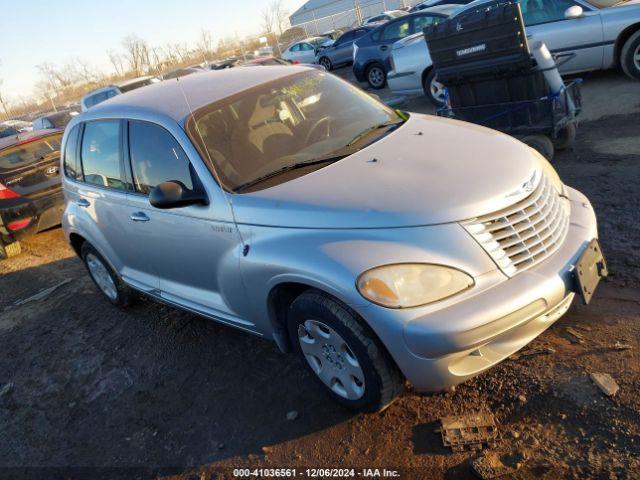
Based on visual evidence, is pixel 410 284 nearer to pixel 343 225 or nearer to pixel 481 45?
pixel 343 225

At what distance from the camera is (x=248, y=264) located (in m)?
2.85

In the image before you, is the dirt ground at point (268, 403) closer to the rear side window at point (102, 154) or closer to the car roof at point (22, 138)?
the rear side window at point (102, 154)

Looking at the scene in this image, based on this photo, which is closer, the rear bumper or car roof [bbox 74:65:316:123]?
car roof [bbox 74:65:316:123]

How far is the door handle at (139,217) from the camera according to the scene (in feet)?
11.7

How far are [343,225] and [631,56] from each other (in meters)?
7.10

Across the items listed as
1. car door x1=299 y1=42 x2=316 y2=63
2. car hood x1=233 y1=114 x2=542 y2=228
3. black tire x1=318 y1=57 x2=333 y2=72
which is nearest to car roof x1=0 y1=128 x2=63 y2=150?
car hood x1=233 y1=114 x2=542 y2=228

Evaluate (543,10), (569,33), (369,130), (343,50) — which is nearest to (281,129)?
(369,130)

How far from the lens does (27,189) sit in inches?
283

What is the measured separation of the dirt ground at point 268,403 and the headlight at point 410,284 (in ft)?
2.50

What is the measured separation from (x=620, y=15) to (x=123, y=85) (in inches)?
494

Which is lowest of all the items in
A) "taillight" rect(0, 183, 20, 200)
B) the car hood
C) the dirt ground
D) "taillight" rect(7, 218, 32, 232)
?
the dirt ground

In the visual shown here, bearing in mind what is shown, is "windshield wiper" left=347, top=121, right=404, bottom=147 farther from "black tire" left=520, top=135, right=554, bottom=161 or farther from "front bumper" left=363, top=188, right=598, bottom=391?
"black tire" left=520, top=135, right=554, bottom=161

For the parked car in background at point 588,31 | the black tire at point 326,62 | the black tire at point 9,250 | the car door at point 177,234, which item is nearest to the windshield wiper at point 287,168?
the car door at point 177,234

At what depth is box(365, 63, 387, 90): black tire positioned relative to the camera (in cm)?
1225
